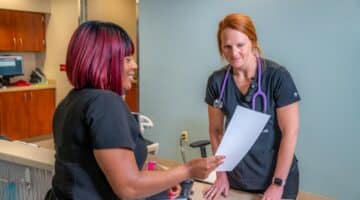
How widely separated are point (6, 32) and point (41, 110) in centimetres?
121

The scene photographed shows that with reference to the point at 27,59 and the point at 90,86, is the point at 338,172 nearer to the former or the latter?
the point at 90,86

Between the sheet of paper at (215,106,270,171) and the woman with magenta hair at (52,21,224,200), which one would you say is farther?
the sheet of paper at (215,106,270,171)

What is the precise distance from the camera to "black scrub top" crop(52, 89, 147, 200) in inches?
36.2

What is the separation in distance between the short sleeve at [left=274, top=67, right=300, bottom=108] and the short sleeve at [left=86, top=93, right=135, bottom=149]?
739 mm

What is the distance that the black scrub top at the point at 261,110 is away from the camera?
1.50m

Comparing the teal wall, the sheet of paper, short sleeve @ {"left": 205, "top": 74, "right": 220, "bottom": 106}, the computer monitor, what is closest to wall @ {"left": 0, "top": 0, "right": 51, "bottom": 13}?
the computer monitor

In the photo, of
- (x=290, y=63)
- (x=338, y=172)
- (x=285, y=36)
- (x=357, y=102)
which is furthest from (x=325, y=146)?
(x=285, y=36)

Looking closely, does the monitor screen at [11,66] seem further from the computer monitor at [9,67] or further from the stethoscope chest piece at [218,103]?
the stethoscope chest piece at [218,103]

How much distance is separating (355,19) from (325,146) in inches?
37.1

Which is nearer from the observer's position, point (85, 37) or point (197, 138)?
point (85, 37)

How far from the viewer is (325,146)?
296 centimetres

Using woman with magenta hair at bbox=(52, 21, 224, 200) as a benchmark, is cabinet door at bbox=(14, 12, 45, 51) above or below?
above

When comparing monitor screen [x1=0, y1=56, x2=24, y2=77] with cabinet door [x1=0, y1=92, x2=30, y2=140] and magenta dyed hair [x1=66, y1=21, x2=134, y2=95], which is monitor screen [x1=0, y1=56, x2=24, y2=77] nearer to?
cabinet door [x1=0, y1=92, x2=30, y2=140]

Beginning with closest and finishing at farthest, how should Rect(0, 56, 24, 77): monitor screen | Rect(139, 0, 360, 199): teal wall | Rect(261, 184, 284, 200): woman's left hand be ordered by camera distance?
Rect(261, 184, 284, 200): woman's left hand < Rect(139, 0, 360, 199): teal wall < Rect(0, 56, 24, 77): monitor screen
